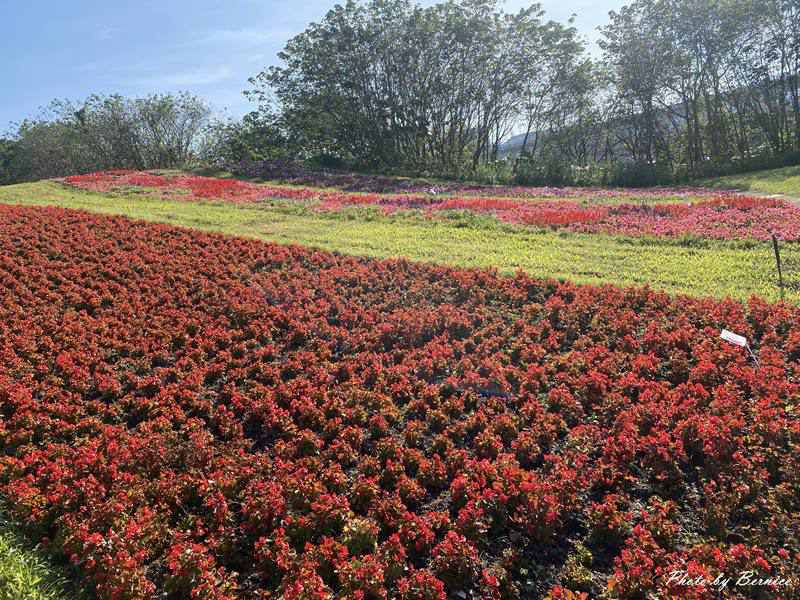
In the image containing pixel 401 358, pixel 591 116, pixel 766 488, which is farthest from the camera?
pixel 591 116

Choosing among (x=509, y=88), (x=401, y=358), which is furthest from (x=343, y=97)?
(x=401, y=358)

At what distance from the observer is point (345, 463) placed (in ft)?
16.8

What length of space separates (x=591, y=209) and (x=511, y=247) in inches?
235

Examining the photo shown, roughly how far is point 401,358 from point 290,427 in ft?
6.48

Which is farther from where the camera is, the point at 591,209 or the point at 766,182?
the point at 766,182

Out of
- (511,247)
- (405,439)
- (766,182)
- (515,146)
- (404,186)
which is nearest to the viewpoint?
(405,439)

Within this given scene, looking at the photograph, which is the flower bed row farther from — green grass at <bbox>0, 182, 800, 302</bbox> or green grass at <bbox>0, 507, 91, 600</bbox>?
green grass at <bbox>0, 507, 91, 600</bbox>

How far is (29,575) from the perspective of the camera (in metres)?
3.74

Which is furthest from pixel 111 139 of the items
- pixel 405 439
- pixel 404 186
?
pixel 405 439

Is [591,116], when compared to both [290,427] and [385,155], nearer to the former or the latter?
[385,155]

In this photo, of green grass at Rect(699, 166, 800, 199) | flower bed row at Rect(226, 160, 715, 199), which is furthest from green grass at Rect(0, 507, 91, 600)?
green grass at Rect(699, 166, 800, 199)

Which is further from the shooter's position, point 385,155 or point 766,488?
point 385,155

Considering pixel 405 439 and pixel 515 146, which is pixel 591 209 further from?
pixel 515 146

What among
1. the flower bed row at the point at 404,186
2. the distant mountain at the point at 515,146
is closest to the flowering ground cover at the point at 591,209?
the flower bed row at the point at 404,186
